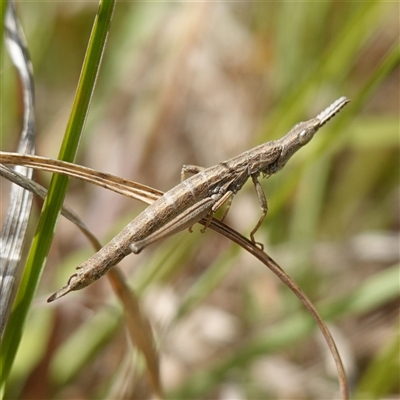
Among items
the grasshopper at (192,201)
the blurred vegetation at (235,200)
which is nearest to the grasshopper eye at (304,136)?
the grasshopper at (192,201)

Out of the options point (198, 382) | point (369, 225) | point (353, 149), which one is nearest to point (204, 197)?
point (198, 382)

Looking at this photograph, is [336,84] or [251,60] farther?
[251,60]

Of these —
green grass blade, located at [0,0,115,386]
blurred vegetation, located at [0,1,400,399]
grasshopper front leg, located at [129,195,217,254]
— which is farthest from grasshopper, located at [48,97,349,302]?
blurred vegetation, located at [0,1,400,399]

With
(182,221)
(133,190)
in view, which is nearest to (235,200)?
(182,221)

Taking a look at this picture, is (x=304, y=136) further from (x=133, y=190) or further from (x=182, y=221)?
(x=133, y=190)

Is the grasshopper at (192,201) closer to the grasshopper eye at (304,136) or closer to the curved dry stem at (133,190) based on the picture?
the grasshopper eye at (304,136)

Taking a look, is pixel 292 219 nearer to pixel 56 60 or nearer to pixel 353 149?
pixel 353 149
